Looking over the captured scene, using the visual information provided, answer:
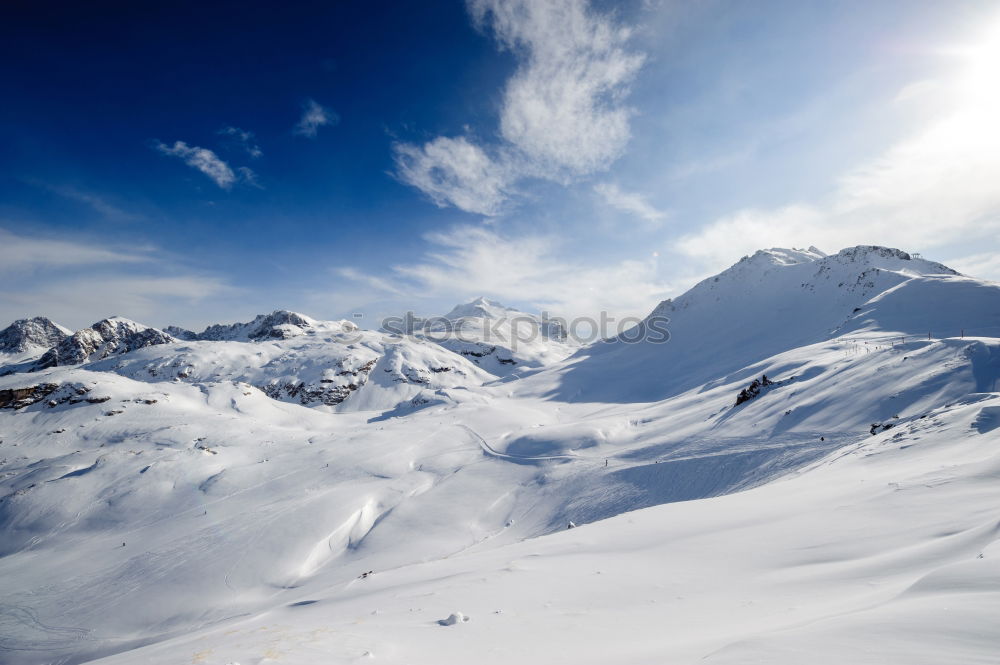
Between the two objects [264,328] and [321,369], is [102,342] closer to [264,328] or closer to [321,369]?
[264,328]

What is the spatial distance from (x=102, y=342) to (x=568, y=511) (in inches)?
7813

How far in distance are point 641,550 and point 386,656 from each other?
17.6 feet

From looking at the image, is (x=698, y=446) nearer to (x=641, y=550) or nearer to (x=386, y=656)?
(x=641, y=550)

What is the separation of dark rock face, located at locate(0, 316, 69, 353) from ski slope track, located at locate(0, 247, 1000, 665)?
18519 cm

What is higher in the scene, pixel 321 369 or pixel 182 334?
pixel 182 334

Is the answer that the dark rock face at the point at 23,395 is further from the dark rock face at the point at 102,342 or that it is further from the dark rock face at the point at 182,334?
the dark rock face at the point at 182,334

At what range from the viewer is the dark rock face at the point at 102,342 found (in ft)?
443

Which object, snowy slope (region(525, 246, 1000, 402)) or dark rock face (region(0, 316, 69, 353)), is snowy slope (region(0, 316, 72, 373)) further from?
snowy slope (region(525, 246, 1000, 402))

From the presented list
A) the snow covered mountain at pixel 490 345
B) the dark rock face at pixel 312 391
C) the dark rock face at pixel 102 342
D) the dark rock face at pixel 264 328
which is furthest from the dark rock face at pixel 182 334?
the dark rock face at pixel 312 391

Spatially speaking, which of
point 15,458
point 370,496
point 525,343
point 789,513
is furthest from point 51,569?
point 525,343

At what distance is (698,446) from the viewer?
905 inches

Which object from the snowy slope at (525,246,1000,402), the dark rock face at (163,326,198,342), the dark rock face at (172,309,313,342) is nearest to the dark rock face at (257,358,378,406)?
the snowy slope at (525,246,1000,402)

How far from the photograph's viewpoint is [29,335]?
181250 millimetres

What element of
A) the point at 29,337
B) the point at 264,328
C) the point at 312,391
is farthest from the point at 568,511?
the point at 29,337
